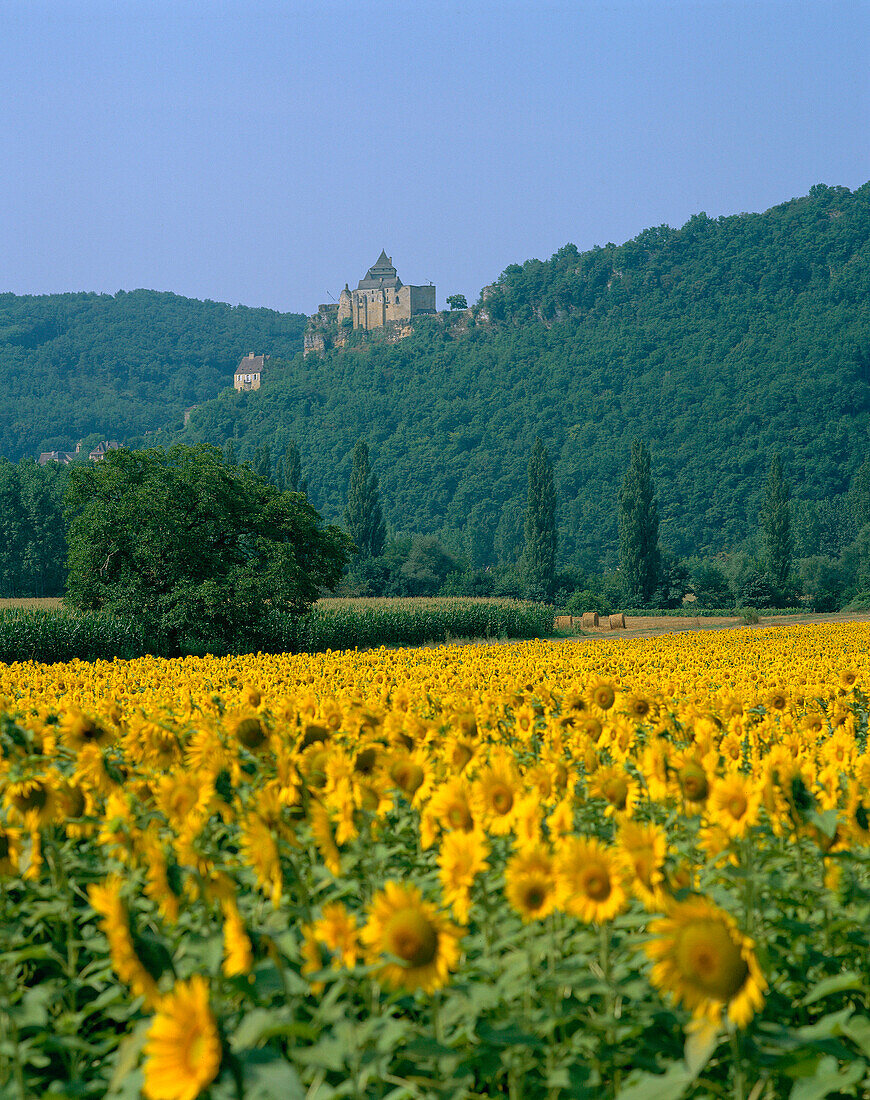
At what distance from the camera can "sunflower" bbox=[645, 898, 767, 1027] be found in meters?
1.77

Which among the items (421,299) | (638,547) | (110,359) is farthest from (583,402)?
(110,359)

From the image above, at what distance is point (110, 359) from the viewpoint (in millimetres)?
148125

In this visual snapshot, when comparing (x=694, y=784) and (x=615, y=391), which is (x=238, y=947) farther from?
(x=615, y=391)

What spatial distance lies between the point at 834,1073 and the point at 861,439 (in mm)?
92618

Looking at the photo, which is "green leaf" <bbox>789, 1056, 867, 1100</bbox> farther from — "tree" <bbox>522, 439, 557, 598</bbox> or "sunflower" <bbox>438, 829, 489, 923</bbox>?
"tree" <bbox>522, 439, 557, 598</bbox>

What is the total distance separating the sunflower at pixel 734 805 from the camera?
2704 millimetres

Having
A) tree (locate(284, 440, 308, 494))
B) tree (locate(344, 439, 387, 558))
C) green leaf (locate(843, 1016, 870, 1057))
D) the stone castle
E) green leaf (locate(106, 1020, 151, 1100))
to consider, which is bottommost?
green leaf (locate(843, 1016, 870, 1057))

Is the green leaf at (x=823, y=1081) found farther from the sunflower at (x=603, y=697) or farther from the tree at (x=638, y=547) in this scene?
the tree at (x=638, y=547)

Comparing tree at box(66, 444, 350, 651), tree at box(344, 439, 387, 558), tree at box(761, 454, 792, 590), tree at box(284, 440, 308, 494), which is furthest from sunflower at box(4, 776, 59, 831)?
tree at box(284, 440, 308, 494)

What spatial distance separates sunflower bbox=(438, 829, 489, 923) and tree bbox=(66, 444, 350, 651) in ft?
80.3

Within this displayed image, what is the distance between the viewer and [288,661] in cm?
1327

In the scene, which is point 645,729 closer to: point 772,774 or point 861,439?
point 772,774

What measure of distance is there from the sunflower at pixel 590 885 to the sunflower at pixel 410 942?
28 cm

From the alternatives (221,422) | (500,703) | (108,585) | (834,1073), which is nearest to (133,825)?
(834,1073)
